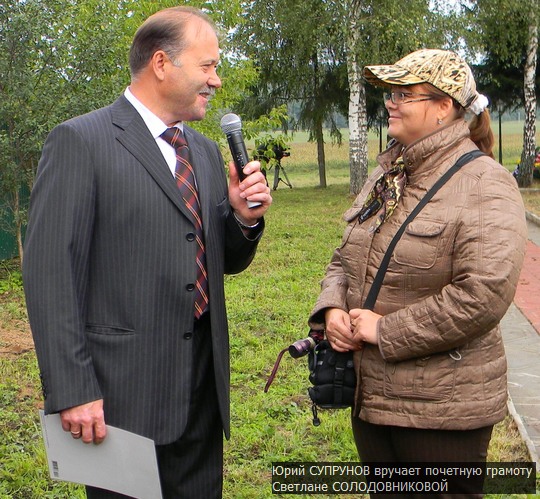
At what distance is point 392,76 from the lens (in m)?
2.68

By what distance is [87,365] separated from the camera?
231 cm

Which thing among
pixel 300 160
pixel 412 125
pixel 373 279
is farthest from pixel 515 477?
pixel 300 160

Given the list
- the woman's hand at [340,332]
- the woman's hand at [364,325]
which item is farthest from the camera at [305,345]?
the woman's hand at [364,325]

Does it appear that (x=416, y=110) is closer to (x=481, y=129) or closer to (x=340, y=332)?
(x=481, y=129)

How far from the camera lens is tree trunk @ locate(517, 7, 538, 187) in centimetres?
2006

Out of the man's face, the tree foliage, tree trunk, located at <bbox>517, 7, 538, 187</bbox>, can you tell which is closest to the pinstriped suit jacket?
the man's face

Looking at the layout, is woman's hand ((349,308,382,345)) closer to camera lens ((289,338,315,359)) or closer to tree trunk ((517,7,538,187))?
camera lens ((289,338,315,359))

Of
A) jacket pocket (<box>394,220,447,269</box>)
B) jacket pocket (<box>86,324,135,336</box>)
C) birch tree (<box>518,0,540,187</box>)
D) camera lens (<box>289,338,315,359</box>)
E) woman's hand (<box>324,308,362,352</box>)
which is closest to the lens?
jacket pocket (<box>86,324,135,336</box>)

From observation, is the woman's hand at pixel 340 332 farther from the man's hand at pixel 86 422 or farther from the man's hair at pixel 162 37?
the man's hair at pixel 162 37

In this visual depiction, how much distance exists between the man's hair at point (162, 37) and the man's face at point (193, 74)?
0.02m

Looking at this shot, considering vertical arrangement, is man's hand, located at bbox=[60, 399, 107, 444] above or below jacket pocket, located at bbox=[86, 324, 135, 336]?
below

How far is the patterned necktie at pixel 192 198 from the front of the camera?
2.55m

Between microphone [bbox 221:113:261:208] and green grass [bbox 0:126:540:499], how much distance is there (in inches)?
85.2

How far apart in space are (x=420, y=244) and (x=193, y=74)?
0.94m
